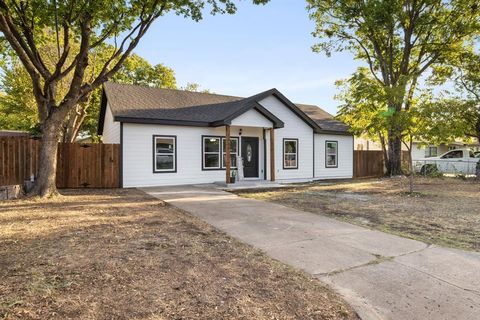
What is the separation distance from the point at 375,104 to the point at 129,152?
10.7 m

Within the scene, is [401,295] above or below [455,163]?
below

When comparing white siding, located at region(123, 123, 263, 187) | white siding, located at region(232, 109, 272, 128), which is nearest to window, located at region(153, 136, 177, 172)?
white siding, located at region(123, 123, 263, 187)

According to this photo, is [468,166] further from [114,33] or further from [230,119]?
[114,33]

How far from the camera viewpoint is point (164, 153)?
13.5 meters

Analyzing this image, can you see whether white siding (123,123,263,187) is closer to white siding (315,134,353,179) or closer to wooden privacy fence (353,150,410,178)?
white siding (315,134,353,179)

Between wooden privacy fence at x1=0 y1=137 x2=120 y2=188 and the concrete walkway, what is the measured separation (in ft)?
22.4

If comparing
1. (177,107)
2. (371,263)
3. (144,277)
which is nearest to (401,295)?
(371,263)

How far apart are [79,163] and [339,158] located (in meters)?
13.8

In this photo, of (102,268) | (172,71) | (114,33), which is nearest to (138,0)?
(114,33)

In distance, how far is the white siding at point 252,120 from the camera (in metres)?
14.0

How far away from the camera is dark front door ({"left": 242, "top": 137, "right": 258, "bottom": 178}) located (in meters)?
15.6

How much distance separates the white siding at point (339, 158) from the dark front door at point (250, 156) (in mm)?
4064

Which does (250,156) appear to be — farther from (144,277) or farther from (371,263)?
(144,277)

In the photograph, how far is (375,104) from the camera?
45.3 feet
